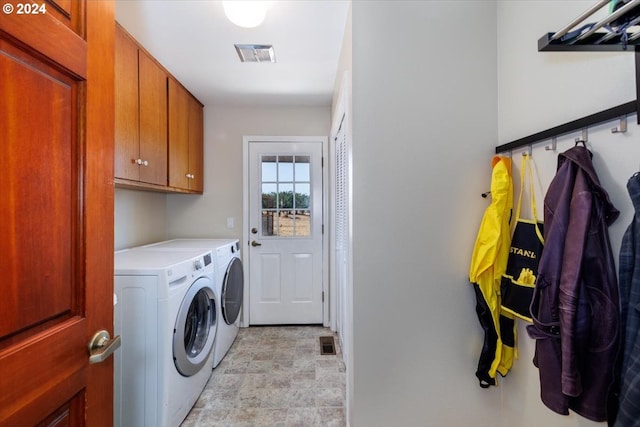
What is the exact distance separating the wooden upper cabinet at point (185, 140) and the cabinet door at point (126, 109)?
1.46 feet

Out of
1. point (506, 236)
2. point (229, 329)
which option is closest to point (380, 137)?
point (506, 236)

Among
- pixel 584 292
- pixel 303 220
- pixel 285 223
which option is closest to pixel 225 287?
pixel 285 223

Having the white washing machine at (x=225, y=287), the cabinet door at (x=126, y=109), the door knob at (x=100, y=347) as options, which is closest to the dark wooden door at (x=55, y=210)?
the door knob at (x=100, y=347)

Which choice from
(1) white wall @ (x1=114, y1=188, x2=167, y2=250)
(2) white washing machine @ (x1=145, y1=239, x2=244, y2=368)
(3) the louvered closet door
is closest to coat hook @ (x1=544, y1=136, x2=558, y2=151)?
(3) the louvered closet door

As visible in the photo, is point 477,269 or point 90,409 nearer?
point 90,409

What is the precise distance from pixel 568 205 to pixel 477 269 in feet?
1.50

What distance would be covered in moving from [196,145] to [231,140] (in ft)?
1.18

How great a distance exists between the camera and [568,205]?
952 mm

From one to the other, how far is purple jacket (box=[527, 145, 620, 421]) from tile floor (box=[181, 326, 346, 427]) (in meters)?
1.27

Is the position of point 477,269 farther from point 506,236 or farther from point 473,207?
point 473,207

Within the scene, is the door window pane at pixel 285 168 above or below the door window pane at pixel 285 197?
above

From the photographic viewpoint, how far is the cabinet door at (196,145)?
8.76 ft

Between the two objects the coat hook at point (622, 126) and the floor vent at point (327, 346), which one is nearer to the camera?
the coat hook at point (622, 126)

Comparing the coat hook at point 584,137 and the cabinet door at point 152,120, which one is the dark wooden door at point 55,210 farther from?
the coat hook at point 584,137
